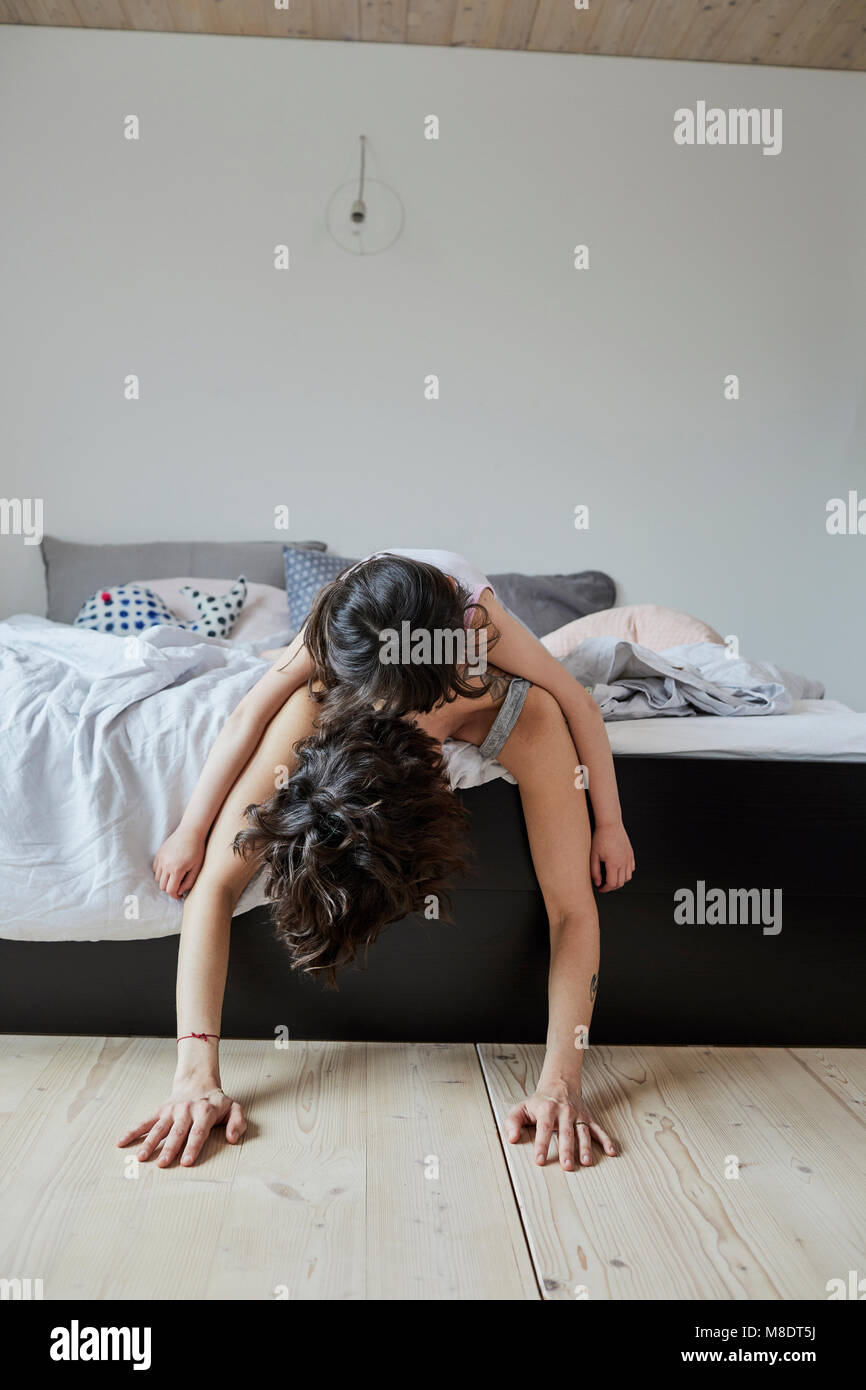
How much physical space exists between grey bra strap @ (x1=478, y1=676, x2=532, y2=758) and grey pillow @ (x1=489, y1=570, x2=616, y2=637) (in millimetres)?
1558

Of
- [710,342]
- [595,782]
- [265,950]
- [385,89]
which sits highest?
[385,89]

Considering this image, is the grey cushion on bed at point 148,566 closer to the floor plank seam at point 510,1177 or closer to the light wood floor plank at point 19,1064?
the light wood floor plank at point 19,1064

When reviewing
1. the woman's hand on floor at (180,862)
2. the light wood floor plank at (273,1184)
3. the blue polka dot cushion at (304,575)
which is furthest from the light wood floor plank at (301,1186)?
the blue polka dot cushion at (304,575)

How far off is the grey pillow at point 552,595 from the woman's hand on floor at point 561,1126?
1.82 meters

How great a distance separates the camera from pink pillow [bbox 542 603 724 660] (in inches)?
90.1

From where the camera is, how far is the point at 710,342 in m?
3.18

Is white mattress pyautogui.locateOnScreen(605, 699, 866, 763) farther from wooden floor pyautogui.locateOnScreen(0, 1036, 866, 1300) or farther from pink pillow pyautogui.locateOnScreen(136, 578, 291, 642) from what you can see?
pink pillow pyautogui.locateOnScreen(136, 578, 291, 642)

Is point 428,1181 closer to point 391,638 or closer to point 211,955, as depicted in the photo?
point 211,955

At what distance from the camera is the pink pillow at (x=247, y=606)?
2.65 metres

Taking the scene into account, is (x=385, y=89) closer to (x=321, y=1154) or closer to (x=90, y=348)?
(x=90, y=348)
